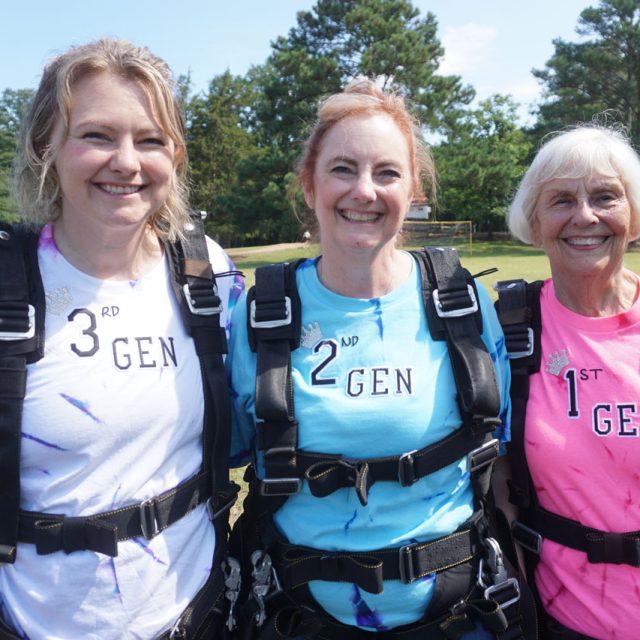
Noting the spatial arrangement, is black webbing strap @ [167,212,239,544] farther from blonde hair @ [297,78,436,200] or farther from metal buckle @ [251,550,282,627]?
blonde hair @ [297,78,436,200]

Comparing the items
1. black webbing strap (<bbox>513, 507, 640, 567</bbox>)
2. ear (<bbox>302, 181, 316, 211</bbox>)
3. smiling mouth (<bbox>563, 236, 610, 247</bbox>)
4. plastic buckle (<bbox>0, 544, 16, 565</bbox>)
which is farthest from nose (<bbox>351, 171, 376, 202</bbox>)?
plastic buckle (<bbox>0, 544, 16, 565</bbox>)

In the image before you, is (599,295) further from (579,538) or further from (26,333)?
(26,333)

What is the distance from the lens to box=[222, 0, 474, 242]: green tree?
28375mm

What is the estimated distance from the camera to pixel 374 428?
7.60 feet

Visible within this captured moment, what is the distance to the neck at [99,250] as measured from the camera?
7.82ft

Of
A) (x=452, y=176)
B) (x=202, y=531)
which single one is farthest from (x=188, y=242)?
(x=452, y=176)

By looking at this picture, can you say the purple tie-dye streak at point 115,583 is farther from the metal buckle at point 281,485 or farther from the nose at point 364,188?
the nose at point 364,188

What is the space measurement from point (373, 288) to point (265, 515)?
1.00 m

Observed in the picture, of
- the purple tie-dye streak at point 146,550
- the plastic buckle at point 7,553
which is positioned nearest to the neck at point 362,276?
the purple tie-dye streak at point 146,550

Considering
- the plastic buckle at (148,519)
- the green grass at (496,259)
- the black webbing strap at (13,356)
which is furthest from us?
the green grass at (496,259)

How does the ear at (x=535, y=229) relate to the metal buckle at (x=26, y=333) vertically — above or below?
above

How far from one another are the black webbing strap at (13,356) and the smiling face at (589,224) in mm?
2120

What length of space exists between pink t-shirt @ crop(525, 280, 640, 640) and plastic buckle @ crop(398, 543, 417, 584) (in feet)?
2.08

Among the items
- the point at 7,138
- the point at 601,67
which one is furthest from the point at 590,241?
the point at 7,138
